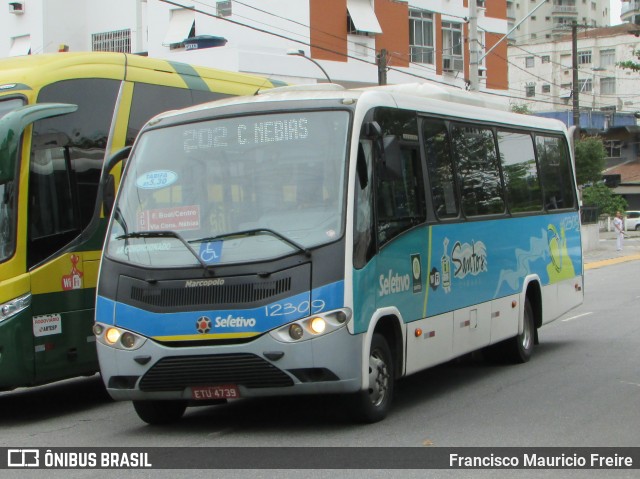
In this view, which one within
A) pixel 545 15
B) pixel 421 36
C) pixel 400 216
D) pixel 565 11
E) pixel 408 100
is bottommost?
pixel 400 216

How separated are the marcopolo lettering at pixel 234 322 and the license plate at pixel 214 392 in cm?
50

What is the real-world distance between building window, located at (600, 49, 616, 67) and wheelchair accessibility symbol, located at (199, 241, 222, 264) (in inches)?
3228

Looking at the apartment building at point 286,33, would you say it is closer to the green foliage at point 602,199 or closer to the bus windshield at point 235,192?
the green foliage at point 602,199

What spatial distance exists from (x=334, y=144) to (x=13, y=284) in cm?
336

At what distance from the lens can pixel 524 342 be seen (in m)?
13.6

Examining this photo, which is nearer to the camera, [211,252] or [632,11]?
[211,252]

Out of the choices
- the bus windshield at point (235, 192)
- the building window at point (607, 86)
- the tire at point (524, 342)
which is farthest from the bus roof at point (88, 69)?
the building window at point (607, 86)

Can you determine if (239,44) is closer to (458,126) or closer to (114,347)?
(458,126)

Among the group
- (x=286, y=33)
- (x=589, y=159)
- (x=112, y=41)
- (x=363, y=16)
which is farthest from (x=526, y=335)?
(x=589, y=159)

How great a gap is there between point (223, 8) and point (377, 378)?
32659mm

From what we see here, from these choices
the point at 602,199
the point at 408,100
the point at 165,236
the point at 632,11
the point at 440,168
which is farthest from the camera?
the point at 602,199

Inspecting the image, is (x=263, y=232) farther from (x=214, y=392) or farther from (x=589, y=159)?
(x=589, y=159)

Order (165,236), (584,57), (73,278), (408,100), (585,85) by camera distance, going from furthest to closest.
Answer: (584,57)
(585,85)
(73,278)
(408,100)
(165,236)

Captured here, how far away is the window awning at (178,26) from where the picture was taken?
40.1 metres
